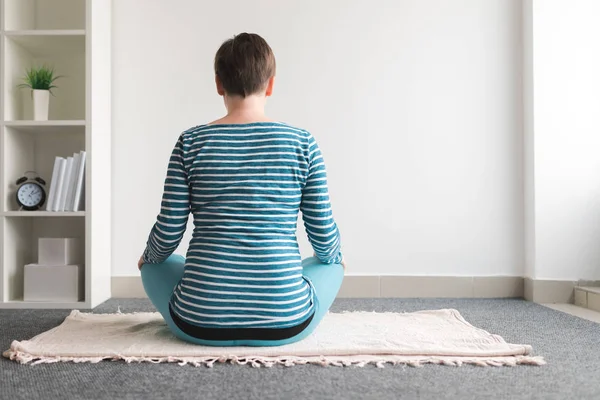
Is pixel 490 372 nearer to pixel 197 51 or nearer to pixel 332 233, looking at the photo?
pixel 332 233

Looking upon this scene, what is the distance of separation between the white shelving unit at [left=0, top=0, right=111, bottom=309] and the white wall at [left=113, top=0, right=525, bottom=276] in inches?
7.3

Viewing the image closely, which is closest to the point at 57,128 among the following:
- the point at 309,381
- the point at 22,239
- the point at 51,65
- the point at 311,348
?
the point at 51,65

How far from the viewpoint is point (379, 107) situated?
314cm

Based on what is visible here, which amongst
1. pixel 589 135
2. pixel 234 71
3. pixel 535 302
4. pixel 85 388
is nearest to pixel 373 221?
pixel 535 302

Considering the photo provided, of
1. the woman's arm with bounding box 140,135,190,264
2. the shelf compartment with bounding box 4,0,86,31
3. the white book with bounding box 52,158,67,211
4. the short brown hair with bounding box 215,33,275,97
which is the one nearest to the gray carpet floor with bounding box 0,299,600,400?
the woman's arm with bounding box 140,135,190,264

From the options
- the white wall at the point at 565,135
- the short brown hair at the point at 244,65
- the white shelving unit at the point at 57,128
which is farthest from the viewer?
the white wall at the point at 565,135

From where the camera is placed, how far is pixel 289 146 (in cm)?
172

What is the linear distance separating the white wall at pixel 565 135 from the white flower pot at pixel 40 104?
2.27 meters

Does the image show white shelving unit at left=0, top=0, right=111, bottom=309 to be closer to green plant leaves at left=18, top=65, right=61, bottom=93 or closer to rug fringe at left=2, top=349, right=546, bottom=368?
green plant leaves at left=18, top=65, right=61, bottom=93

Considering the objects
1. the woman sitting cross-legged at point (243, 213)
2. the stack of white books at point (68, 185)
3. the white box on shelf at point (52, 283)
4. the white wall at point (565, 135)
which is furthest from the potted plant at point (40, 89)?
the white wall at point (565, 135)

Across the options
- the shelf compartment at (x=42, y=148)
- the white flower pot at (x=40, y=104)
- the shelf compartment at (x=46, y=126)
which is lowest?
the shelf compartment at (x=42, y=148)

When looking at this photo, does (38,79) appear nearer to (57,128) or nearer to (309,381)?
(57,128)

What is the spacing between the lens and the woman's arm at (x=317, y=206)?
1.76 metres

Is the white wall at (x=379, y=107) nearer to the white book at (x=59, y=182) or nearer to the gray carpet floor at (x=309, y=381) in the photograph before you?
the white book at (x=59, y=182)
